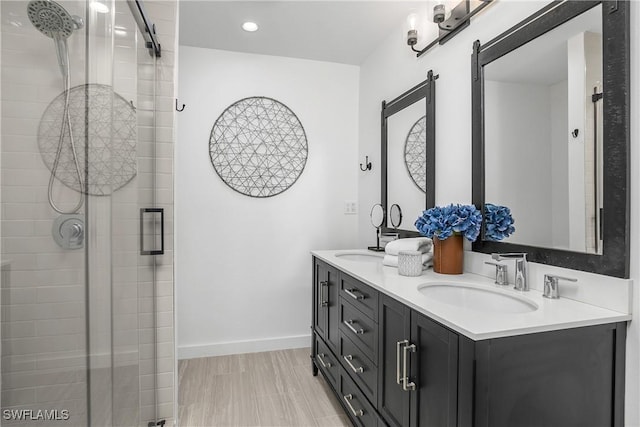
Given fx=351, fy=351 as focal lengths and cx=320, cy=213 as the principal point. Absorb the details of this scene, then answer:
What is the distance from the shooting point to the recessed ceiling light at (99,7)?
3.11 feet

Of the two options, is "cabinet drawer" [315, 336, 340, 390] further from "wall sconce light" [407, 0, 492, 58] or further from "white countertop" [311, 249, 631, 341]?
"wall sconce light" [407, 0, 492, 58]

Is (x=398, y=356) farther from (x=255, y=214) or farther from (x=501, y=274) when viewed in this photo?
(x=255, y=214)

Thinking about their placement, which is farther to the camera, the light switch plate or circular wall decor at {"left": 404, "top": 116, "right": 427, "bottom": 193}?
the light switch plate

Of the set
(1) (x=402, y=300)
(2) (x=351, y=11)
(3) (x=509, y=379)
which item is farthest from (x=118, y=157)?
(2) (x=351, y=11)

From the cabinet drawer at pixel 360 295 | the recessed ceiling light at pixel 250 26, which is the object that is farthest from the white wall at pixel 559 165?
the recessed ceiling light at pixel 250 26

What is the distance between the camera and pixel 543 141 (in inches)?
53.5

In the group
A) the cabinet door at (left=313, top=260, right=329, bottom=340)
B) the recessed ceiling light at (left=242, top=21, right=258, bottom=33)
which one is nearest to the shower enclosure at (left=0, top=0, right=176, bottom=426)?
the recessed ceiling light at (left=242, top=21, right=258, bottom=33)

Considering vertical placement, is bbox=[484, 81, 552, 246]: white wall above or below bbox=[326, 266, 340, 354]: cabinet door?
above

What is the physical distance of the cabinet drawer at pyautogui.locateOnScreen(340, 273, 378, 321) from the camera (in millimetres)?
1514

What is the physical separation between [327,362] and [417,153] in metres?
1.40

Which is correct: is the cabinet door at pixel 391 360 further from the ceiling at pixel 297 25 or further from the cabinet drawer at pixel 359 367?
the ceiling at pixel 297 25

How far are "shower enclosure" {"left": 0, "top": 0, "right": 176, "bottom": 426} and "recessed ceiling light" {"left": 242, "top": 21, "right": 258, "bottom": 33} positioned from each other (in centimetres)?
93

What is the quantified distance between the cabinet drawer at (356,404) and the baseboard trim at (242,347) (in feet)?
3.44

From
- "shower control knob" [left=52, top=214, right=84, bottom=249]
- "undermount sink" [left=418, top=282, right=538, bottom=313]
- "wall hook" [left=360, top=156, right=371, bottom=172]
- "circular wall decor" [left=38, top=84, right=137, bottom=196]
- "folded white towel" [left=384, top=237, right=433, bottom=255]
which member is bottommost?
"undermount sink" [left=418, top=282, right=538, bottom=313]
